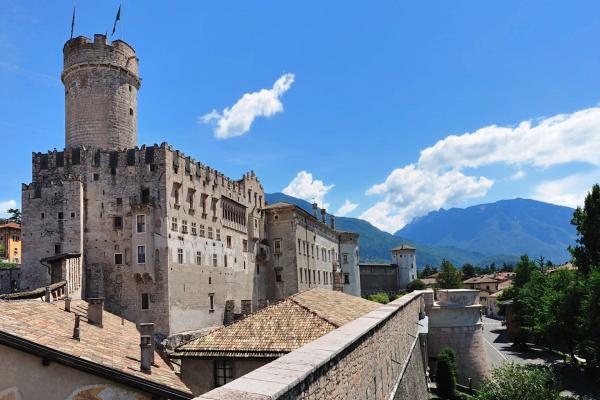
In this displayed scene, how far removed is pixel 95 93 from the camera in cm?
3891

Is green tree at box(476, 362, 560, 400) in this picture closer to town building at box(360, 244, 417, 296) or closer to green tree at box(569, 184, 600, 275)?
green tree at box(569, 184, 600, 275)

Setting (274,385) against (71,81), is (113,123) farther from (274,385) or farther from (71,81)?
(274,385)

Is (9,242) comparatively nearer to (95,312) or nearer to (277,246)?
(277,246)

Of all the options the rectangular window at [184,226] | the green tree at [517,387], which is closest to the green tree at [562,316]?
the green tree at [517,387]

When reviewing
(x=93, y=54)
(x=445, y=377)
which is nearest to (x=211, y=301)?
(x=445, y=377)

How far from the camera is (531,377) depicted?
83.6 feet

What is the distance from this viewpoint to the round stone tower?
128 feet

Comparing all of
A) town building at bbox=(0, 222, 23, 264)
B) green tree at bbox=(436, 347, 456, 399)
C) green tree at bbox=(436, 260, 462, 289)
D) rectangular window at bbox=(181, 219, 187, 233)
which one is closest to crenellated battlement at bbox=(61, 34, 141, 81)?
rectangular window at bbox=(181, 219, 187, 233)

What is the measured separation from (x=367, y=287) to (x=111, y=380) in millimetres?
89006

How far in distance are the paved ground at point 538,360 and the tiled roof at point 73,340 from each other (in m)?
24.1

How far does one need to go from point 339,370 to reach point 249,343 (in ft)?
33.4

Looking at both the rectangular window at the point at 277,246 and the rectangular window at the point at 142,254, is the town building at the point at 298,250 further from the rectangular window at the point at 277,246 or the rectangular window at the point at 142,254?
the rectangular window at the point at 142,254

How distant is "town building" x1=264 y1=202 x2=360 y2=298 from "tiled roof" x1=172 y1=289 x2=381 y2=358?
35974mm

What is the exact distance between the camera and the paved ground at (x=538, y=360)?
3409 centimetres
